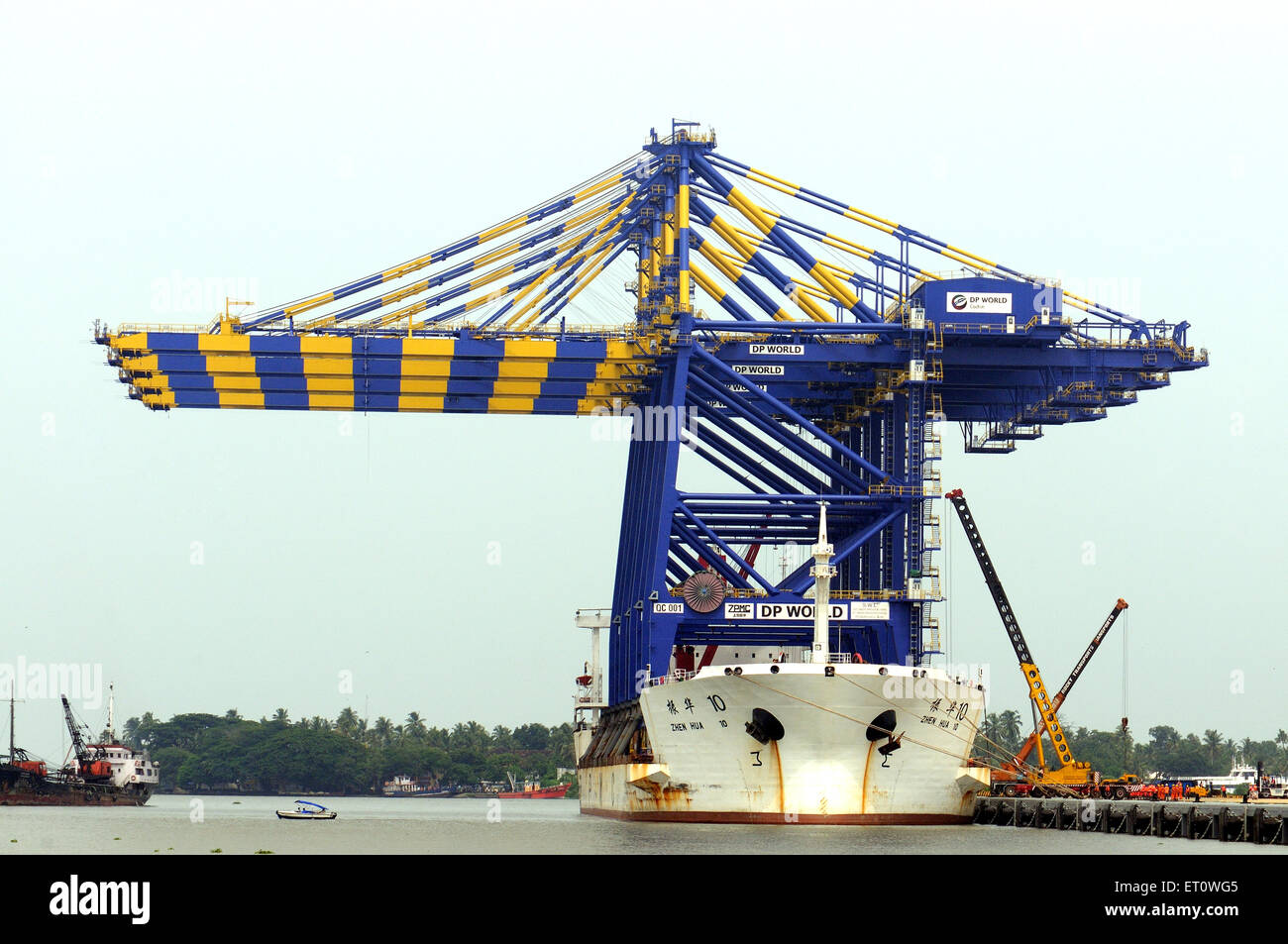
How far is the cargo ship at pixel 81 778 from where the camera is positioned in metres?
113

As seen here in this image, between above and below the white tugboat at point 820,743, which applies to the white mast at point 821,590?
above

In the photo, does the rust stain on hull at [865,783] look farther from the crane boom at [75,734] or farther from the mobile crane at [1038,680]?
the crane boom at [75,734]

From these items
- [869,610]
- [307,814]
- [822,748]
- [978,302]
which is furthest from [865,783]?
[307,814]

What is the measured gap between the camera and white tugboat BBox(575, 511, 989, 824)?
1937 inches

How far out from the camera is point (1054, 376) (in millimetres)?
64188

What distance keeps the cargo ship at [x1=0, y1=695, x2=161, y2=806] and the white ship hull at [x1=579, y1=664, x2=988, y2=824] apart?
229ft

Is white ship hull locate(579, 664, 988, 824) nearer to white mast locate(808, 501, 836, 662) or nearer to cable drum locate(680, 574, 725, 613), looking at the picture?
white mast locate(808, 501, 836, 662)

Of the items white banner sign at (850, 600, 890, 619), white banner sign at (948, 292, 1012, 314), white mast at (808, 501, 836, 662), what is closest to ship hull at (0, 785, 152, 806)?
white banner sign at (850, 600, 890, 619)

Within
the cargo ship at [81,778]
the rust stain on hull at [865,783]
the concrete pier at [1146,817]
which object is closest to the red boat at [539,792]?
the cargo ship at [81,778]

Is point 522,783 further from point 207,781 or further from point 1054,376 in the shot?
point 1054,376

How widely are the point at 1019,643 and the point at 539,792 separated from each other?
329 feet

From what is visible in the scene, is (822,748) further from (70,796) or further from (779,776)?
(70,796)

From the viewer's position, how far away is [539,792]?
586 feet

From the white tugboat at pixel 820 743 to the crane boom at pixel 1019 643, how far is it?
25.4m
